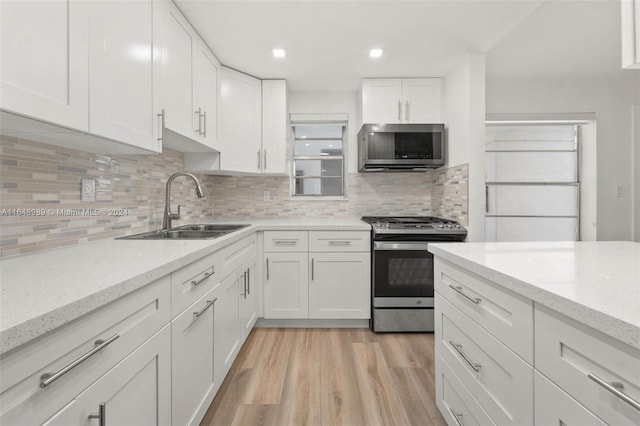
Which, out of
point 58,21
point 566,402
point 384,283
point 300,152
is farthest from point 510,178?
point 58,21

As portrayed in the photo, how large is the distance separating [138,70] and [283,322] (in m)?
2.13

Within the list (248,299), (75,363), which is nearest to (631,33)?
(75,363)

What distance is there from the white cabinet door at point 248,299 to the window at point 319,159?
1285 millimetres

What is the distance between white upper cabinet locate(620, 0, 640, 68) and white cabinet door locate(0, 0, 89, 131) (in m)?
1.73

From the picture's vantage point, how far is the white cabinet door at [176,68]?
1.60 m

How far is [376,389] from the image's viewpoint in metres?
1.72

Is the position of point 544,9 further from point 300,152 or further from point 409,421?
point 409,421

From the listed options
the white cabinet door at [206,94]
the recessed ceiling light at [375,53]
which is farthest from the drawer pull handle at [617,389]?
the recessed ceiling light at [375,53]

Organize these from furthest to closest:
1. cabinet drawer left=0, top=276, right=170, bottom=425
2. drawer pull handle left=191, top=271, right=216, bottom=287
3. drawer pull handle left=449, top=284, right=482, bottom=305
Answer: drawer pull handle left=191, top=271, right=216, bottom=287 → drawer pull handle left=449, top=284, right=482, bottom=305 → cabinet drawer left=0, top=276, right=170, bottom=425

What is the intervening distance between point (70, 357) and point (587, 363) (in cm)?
112

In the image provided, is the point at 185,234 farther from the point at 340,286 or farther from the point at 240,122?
the point at 340,286

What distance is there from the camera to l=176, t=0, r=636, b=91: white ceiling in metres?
1.83

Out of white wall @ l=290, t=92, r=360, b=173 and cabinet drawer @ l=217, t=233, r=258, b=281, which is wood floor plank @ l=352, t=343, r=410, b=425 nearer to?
cabinet drawer @ l=217, t=233, r=258, b=281

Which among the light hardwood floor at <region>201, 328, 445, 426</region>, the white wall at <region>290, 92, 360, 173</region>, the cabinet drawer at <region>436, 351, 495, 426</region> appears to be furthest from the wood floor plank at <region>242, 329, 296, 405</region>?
the white wall at <region>290, 92, 360, 173</region>
